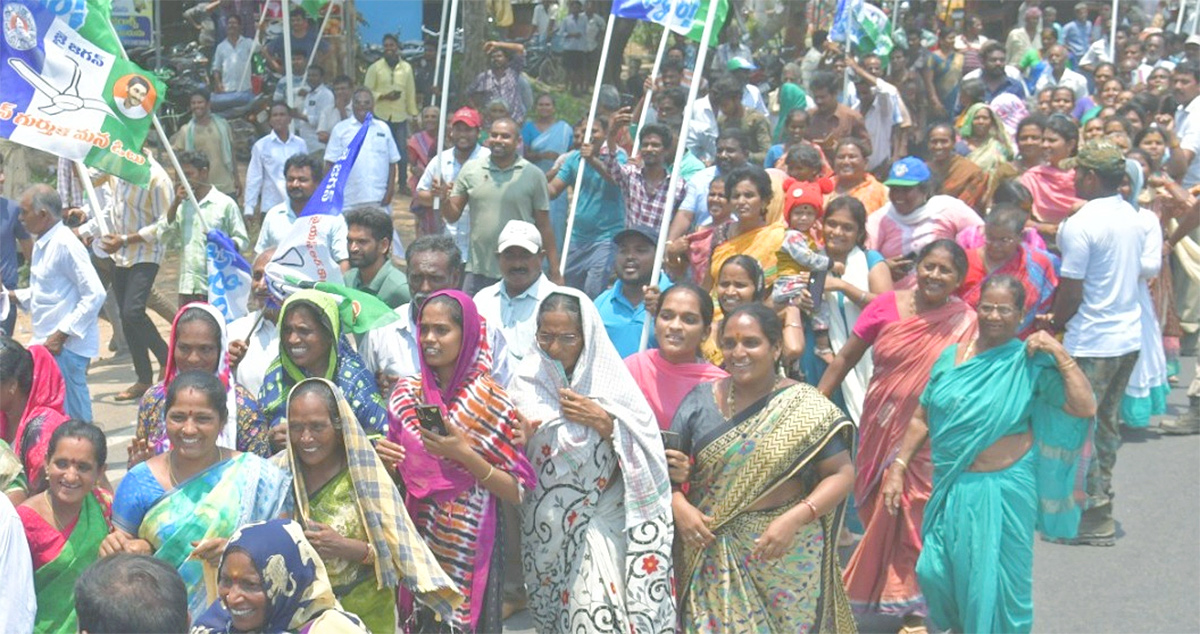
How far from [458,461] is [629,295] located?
2.51 m

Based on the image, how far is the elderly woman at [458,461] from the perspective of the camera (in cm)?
480

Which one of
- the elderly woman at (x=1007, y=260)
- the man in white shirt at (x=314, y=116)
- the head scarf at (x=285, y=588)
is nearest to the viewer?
the head scarf at (x=285, y=588)

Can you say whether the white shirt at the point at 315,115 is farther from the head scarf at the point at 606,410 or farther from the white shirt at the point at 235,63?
the head scarf at the point at 606,410

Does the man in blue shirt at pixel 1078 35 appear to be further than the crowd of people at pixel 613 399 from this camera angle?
Yes

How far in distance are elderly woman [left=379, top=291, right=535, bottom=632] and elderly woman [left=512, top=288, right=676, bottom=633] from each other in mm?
109

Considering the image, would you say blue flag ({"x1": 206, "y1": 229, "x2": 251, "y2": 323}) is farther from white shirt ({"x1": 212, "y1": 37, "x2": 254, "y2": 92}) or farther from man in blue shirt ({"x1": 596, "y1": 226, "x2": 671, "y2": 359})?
white shirt ({"x1": 212, "y1": 37, "x2": 254, "y2": 92})

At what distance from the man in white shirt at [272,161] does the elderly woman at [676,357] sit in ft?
22.7

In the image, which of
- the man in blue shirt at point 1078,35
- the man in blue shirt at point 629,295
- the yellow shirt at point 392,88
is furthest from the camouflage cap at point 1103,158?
the man in blue shirt at point 1078,35

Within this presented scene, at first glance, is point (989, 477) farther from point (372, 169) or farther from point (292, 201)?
point (372, 169)

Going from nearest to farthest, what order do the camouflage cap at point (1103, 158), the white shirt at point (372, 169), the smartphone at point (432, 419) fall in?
the smartphone at point (432, 419) → the camouflage cap at point (1103, 158) → the white shirt at point (372, 169)

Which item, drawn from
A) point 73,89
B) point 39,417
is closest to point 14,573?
point 39,417

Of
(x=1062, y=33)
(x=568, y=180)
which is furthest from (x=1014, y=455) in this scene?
(x=1062, y=33)

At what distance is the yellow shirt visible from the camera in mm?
15992

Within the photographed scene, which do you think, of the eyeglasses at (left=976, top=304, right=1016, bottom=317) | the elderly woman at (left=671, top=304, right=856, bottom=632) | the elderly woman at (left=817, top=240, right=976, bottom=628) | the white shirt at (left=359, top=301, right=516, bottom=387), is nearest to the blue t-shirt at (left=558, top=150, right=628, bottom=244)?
the elderly woman at (left=817, top=240, right=976, bottom=628)
